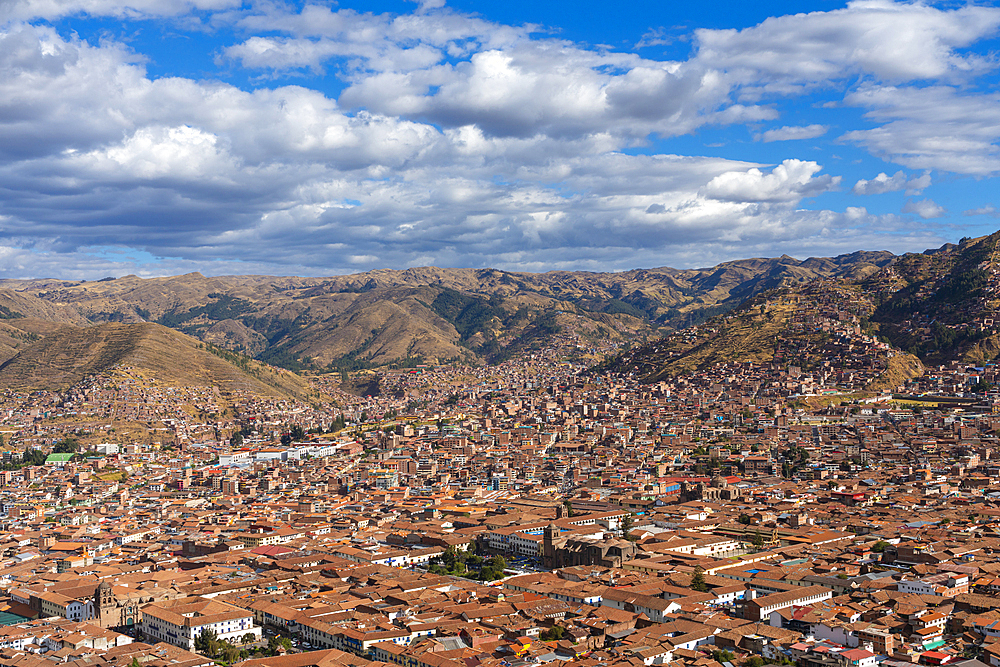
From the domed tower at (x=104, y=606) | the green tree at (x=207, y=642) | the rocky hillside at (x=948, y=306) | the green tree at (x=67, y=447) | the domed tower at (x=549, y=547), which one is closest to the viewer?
the green tree at (x=207, y=642)

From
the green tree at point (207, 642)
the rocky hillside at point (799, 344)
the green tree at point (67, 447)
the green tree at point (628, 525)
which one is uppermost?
the rocky hillside at point (799, 344)

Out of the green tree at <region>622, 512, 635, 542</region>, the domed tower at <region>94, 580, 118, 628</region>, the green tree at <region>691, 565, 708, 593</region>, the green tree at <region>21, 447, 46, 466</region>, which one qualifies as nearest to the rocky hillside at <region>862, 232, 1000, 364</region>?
the green tree at <region>622, 512, 635, 542</region>

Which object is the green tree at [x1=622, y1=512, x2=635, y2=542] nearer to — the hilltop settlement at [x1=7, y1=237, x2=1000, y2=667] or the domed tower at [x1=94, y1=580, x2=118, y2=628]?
the hilltop settlement at [x1=7, y1=237, x2=1000, y2=667]

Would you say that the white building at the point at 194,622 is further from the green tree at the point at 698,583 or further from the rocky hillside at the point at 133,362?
the rocky hillside at the point at 133,362

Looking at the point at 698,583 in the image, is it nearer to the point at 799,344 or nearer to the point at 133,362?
the point at 799,344

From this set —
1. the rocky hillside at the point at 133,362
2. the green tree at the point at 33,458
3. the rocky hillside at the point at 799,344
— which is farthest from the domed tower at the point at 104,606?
the rocky hillside at the point at 133,362

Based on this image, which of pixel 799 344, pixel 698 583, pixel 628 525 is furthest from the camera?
pixel 799 344

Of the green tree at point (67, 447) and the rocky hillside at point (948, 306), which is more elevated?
the rocky hillside at point (948, 306)

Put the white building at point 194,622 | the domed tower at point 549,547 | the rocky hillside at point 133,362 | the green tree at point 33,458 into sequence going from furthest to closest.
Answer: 1. the rocky hillside at point 133,362
2. the green tree at point 33,458
3. the domed tower at point 549,547
4. the white building at point 194,622

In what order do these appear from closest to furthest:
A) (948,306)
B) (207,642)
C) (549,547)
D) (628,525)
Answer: (207,642) < (549,547) < (628,525) < (948,306)

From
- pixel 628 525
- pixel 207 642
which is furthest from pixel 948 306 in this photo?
pixel 207 642

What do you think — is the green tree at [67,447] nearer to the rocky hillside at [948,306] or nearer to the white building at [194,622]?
the white building at [194,622]

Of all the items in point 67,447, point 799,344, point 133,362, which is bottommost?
point 67,447

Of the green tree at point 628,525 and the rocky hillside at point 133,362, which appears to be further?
the rocky hillside at point 133,362
